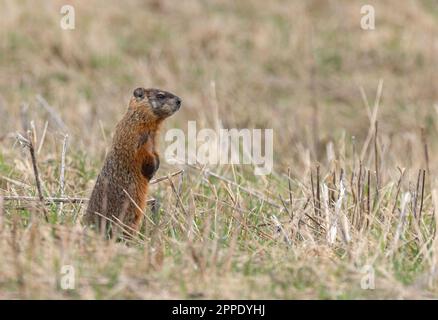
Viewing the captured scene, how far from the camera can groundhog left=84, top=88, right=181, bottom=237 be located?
21.6 ft

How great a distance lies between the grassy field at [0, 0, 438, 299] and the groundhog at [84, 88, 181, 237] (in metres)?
0.17

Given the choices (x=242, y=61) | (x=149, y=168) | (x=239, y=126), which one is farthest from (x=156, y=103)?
(x=242, y=61)

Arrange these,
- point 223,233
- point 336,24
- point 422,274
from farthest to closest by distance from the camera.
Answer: point 336,24 < point 223,233 < point 422,274

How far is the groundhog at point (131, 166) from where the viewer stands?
6590mm

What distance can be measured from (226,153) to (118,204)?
2.64 metres

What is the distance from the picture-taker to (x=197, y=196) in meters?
7.48

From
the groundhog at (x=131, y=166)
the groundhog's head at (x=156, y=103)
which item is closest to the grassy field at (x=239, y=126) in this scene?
the groundhog at (x=131, y=166)

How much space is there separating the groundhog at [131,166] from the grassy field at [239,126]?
17 cm

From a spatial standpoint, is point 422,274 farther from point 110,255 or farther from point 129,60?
point 129,60

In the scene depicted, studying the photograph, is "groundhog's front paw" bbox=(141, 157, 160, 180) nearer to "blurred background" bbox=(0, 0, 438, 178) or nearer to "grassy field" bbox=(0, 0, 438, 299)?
"grassy field" bbox=(0, 0, 438, 299)

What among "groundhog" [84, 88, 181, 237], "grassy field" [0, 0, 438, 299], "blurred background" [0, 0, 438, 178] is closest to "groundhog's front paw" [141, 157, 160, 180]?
"groundhog" [84, 88, 181, 237]

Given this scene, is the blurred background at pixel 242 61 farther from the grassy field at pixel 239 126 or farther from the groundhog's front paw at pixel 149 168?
the groundhog's front paw at pixel 149 168

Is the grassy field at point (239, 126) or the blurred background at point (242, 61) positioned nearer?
the grassy field at point (239, 126)
